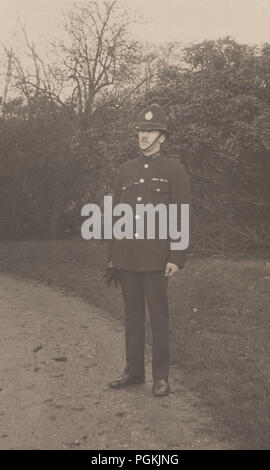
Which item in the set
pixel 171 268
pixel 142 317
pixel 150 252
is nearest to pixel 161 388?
pixel 142 317

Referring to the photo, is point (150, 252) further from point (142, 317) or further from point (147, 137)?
point (147, 137)

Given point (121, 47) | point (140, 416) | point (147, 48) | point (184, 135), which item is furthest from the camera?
point (147, 48)

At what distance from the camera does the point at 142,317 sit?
5.41 metres

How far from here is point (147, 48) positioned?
29.2 meters

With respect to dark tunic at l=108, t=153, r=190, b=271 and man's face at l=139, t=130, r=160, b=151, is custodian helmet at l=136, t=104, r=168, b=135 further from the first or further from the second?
dark tunic at l=108, t=153, r=190, b=271

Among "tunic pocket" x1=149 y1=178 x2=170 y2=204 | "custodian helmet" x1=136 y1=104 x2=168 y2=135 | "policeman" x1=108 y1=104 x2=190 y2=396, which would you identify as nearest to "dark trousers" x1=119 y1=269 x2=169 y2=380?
"policeman" x1=108 y1=104 x2=190 y2=396

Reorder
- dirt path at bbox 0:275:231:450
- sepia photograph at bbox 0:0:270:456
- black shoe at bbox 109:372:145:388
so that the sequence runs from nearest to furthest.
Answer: dirt path at bbox 0:275:231:450, sepia photograph at bbox 0:0:270:456, black shoe at bbox 109:372:145:388

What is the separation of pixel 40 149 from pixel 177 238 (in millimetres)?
13046

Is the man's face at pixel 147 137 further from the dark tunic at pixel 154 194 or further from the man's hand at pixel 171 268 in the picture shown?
the man's hand at pixel 171 268

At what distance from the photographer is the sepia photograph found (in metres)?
4.87

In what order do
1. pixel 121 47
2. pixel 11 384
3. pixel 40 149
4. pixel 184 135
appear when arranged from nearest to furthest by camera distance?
1. pixel 11 384
2. pixel 184 135
3. pixel 40 149
4. pixel 121 47

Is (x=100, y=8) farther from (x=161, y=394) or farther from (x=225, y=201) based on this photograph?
(x=161, y=394)

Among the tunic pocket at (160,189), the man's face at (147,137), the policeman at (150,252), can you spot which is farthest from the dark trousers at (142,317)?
the man's face at (147,137)
